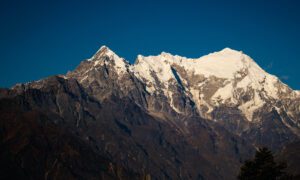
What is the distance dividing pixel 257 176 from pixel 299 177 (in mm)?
11566

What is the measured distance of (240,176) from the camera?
101 meters

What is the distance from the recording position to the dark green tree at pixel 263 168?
95938 mm

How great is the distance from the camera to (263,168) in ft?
318

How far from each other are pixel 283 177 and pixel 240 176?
6.27 m

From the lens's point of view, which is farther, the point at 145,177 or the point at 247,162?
the point at 247,162

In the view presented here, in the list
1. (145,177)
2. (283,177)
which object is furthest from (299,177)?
(145,177)

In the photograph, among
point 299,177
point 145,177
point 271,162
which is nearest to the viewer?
point 145,177

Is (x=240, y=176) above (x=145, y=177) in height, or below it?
above

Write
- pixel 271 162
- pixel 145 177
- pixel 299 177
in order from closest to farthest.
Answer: pixel 145 177 → pixel 271 162 → pixel 299 177

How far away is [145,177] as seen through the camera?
81625 mm

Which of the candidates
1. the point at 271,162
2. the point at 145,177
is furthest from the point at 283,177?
the point at 145,177

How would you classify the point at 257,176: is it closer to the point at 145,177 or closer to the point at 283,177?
the point at 283,177

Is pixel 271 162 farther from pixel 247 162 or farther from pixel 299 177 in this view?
pixel 299 177

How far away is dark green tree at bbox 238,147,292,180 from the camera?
9594cm
